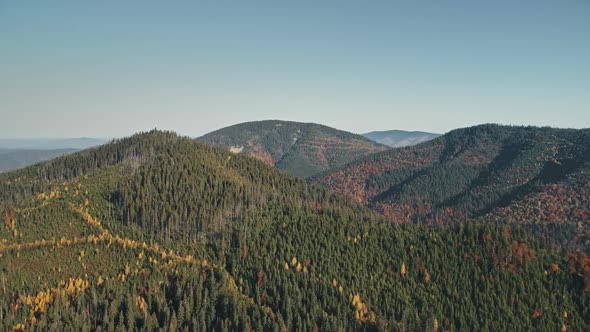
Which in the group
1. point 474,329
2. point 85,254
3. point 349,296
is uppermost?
point 85,254

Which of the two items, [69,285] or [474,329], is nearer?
[69,285]

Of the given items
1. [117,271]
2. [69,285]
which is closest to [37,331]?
[69,285]

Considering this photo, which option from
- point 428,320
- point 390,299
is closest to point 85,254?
point 390,299

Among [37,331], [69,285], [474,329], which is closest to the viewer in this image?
[37,331]

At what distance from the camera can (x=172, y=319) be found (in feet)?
484

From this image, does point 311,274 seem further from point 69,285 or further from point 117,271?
point 69,285

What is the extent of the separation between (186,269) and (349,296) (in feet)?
251

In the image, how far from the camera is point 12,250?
196 metres

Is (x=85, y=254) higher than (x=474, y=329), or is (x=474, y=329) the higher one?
(x=85, y=254)

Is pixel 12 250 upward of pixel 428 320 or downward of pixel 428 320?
upward

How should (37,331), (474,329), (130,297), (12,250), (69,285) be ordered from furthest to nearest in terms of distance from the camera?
(12,250) < (474,329) < (69,285) < (130,297) < (37,331)

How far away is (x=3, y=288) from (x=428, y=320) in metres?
177

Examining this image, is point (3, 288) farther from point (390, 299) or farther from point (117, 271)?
point (390, 299)

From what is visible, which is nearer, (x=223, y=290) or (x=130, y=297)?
(x=130, y=297)
